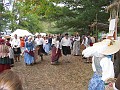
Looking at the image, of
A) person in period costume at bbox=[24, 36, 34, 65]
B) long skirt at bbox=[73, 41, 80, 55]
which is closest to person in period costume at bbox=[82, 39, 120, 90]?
person in period costume at bbox=[24, 36, 34, 65]

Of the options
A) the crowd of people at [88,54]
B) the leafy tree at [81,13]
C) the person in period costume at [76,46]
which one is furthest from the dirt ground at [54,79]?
the person in period costume at [76,46]

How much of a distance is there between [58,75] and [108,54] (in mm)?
6634

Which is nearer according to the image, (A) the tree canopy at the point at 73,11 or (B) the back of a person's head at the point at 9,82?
(B) the back of a person's head at the point at 9,82

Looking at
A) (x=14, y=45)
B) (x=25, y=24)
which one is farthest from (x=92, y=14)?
A: (x=25, y=24)

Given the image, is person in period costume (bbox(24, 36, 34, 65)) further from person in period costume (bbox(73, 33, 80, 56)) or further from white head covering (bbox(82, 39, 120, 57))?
white head covering (bbox(82, 39, 120, 57))

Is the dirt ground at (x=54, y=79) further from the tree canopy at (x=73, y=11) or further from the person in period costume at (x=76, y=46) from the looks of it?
the person in period costume at (x=76, y=46)

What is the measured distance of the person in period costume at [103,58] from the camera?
4496 mm

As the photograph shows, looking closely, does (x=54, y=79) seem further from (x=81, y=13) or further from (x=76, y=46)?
(x=76, y=46)

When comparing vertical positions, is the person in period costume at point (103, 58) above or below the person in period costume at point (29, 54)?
above

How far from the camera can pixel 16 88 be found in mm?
1771

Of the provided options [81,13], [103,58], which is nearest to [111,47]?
[103,58]

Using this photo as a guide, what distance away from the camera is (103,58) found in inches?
188

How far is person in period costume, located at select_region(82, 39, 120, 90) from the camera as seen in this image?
450 cm

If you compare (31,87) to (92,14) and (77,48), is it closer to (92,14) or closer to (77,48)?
(92,14)
